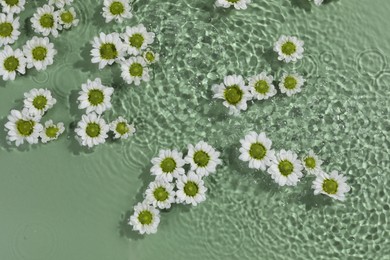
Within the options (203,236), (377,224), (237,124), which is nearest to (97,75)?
(237,124)

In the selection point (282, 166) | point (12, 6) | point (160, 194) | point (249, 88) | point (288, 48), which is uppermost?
point (288, 48)

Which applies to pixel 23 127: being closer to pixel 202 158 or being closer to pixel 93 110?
pixel 93 110

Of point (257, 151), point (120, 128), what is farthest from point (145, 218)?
point (257, 151)

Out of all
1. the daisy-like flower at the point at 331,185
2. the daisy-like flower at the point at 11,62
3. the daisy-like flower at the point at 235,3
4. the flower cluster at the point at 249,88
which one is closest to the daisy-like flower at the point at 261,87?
the flower cluster at the point at 249,88

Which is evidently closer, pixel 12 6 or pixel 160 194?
pixel 160 194

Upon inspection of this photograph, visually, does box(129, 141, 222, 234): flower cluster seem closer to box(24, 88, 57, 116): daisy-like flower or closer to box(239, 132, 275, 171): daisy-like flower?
box(239, 132, 275, 171): daisy-like flower

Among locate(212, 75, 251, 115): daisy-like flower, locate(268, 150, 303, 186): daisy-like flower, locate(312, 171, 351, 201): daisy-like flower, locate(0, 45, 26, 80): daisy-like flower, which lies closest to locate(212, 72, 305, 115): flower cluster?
locate(212, 75, 251, 115): daisy-like flower

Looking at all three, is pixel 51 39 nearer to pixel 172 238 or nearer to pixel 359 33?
pixel 172 238
